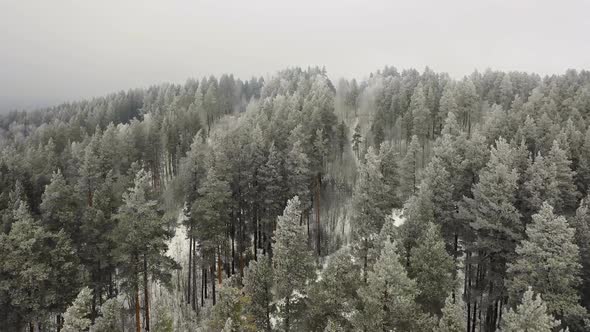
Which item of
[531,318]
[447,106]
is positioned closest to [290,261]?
[531,318]

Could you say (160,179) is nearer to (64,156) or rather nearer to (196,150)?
(64,156)

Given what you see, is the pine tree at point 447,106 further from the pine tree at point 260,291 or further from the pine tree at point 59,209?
the pine tree at point 59,209

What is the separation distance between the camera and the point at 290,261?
23.6m

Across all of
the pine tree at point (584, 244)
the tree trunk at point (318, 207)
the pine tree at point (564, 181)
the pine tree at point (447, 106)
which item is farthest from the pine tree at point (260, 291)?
the pine tree at point (447, 106)

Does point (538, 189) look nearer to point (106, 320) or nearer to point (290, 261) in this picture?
point (290, 261)

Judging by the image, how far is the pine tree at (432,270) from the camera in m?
22.0

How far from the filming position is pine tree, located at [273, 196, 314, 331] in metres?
23.3

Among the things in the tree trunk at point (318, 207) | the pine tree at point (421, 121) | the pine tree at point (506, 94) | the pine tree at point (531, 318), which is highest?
the pine tree at point (506, 94)

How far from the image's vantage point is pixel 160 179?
65.5 m

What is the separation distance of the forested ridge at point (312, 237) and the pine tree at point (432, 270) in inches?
3.9

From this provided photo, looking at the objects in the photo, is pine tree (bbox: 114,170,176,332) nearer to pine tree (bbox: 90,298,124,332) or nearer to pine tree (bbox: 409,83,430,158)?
pine tree (bbox: 90,298,124,332)

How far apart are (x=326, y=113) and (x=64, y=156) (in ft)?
118

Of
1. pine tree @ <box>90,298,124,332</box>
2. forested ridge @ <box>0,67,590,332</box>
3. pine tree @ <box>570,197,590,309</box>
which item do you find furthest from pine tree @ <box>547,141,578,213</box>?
pine tree @ <box>90,298,124,332</box>

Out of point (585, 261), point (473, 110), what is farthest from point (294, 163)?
point (473, 110)
